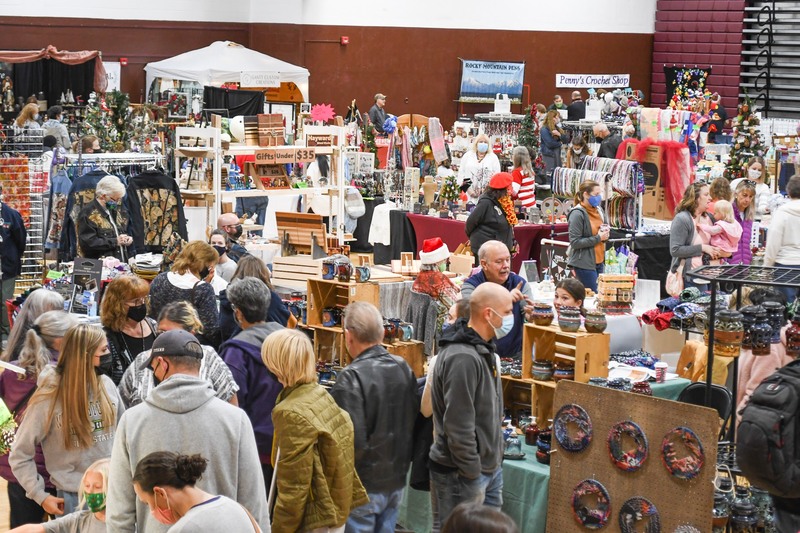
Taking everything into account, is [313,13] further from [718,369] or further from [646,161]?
[718,369]

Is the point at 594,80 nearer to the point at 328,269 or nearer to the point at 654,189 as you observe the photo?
the point at 654,189

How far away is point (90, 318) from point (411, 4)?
16.4 m

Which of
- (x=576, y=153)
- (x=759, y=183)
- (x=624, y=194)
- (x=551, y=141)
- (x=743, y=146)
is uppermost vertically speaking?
(x=551, y=141)

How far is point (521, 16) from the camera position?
76.3 ft

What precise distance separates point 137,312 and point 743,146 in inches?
366

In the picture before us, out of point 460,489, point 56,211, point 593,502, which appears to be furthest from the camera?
point 56,211

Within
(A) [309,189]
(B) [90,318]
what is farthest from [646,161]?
(B) [90,318]

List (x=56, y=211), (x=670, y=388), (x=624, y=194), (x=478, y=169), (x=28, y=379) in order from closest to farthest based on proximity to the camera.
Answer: (x=28, y=379) < (x=670, y=388) < (x=56, y=211) < (x=624, y=194) < (x=478, y=169)

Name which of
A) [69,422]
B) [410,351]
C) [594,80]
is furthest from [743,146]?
[594,80]

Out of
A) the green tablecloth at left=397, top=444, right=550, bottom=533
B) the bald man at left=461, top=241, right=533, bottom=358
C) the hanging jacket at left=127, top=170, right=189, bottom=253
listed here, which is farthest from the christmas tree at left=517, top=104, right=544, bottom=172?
the green tablecloth at left=397, top=444, right=550, bottom=533

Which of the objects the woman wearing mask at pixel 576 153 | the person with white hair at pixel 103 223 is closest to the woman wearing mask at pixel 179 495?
the person with white hair at pixel 103 223

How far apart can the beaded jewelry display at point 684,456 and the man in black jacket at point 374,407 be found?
41.3 inches

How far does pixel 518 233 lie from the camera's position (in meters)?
11.1

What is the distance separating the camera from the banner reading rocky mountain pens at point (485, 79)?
74.5 ft
